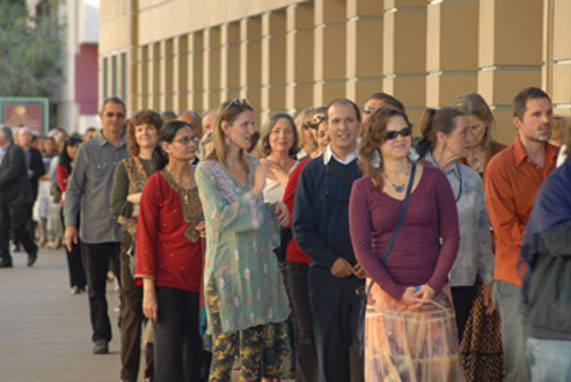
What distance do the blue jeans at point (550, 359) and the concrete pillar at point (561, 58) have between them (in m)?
6.86

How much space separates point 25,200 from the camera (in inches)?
787

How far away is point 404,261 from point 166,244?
2.03m

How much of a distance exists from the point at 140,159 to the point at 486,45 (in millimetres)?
5480

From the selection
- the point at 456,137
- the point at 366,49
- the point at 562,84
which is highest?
the point at 366,49

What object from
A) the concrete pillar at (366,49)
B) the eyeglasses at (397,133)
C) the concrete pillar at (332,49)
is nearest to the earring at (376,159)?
the eyeglasses at (397,133)

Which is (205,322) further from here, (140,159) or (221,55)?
(221,55)

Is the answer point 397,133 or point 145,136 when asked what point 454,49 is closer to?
point 145,136

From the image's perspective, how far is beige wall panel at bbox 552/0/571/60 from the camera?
11.8 metres

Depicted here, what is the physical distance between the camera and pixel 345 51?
69.3 ft

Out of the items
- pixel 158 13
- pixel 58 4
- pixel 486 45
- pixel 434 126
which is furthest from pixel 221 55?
pixel 58 4

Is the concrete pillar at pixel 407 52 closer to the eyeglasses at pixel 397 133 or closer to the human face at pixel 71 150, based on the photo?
the human face at pixel 71 150

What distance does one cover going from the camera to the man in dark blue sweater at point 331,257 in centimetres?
745

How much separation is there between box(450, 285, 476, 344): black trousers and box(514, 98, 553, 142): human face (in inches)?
43.2

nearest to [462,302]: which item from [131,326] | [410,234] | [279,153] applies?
[410,234]
